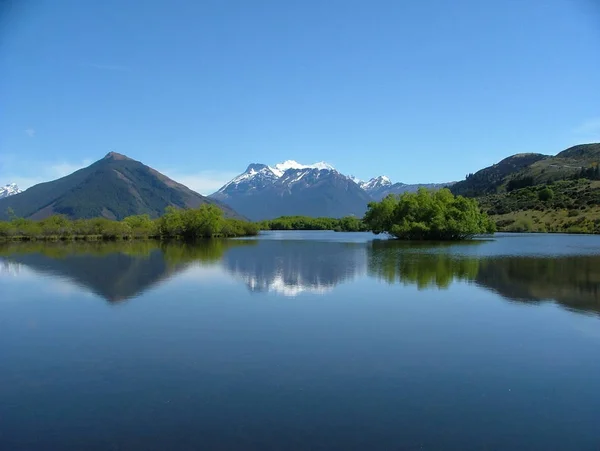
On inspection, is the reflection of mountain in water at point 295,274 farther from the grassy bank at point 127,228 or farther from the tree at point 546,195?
the tree at point 546,195

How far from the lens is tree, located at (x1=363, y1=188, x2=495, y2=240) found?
92.4 meters

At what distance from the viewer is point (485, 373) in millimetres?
13727

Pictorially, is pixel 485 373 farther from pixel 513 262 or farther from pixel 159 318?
pixel 513 262

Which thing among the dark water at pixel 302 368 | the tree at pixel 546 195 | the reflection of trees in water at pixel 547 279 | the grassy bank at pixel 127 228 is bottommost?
the dark water at pixel 302 368

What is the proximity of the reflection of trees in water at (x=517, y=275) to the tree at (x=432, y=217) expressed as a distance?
43022 mm

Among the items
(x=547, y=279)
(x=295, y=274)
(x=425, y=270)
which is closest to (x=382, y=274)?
(x=425, y=270)

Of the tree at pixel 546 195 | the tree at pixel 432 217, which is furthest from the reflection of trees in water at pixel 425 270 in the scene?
the tree at pixel 546 195

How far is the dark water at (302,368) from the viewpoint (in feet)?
33.0

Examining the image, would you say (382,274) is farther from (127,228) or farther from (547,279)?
(127,228)

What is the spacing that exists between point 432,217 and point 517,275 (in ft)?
193

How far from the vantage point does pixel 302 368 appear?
557 inches

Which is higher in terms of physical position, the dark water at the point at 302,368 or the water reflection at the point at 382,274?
the water reflection at the point at 382,274

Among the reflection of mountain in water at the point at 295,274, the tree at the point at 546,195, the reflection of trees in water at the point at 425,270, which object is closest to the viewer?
the reflection of mountain in water at the point at 295,274

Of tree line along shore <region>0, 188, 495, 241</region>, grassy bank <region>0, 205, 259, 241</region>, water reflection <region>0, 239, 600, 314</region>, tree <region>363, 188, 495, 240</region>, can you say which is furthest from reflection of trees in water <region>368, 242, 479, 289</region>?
grassy bank <region>0, 205, 259, 241</region>
